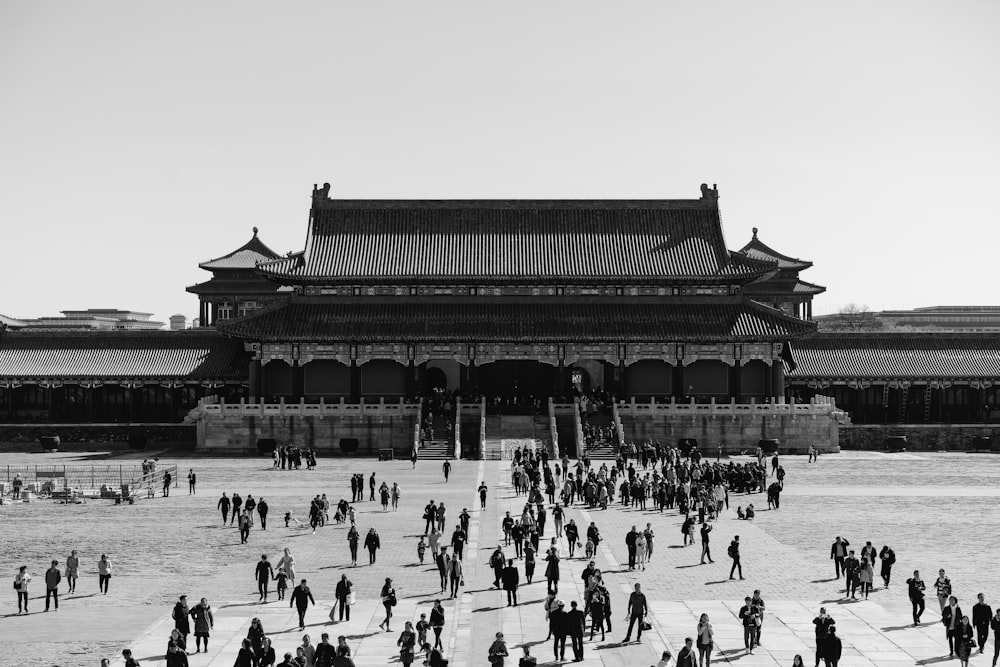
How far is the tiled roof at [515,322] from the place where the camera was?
265 feet

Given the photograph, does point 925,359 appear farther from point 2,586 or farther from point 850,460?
point 2,586

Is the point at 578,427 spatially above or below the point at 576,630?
above

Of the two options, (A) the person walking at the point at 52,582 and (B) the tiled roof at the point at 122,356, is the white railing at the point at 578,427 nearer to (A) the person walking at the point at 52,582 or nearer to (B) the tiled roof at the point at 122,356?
(B) the tiled roof at the point at 122,356

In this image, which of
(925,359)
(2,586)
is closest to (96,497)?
(2,586)

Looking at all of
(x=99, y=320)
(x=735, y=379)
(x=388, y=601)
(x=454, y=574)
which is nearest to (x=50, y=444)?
(x=735, y=379)

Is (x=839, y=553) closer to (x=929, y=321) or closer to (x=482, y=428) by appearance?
(x=482, y=428)

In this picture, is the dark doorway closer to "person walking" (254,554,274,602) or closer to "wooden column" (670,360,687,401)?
"wooden column" (670,360,687,401)

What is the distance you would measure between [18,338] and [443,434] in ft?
111

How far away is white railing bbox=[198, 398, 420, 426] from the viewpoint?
76.4 metres

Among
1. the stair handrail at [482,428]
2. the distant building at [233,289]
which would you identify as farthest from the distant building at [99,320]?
the stair handrail at [482,428]

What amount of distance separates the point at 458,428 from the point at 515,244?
19.3m

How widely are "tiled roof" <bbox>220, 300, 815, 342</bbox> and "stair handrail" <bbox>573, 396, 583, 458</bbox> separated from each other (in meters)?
5.97

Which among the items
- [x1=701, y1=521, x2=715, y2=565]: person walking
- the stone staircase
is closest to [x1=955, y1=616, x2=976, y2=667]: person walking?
[x1=701, y1=521, x2=715, y2=565]: person walking

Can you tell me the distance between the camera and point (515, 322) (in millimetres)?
82688
